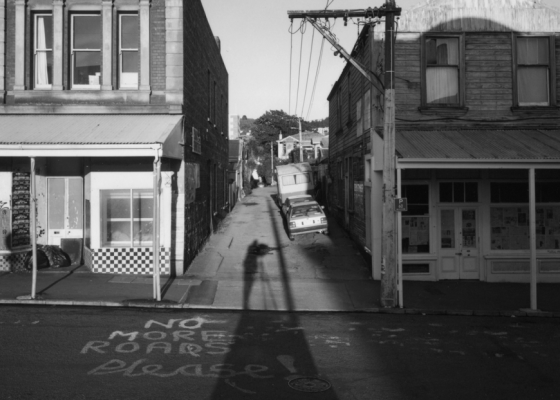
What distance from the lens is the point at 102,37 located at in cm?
1402

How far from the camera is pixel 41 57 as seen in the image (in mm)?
14328

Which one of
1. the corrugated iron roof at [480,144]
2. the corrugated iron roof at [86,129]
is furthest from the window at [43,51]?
the corrugated iron roof at [480,144]

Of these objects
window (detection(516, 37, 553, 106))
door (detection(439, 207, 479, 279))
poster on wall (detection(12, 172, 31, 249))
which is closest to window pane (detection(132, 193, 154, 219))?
poster on wall (detection(12, 172, 31, 249))

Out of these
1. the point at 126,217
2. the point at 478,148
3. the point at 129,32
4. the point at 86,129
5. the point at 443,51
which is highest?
the point at 129,32

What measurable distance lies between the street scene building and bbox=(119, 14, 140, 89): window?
262 inches

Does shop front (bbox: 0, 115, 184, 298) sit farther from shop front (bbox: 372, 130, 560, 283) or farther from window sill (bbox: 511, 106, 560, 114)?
window sill (bbox: 511, 106, 560, 114)

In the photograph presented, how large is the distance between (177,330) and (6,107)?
8.85 metres

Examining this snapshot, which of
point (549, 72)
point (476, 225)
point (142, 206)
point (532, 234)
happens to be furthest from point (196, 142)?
point (549, 72)

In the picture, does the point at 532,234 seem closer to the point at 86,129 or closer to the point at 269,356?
the point at 269,356

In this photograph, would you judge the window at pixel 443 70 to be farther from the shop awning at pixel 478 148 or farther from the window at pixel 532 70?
the window at pixel 532 70

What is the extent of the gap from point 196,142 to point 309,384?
1064cm

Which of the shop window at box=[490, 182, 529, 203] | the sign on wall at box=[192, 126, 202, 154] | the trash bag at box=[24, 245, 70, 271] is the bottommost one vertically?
the trash bag at box=[24, 245, 70, 271]

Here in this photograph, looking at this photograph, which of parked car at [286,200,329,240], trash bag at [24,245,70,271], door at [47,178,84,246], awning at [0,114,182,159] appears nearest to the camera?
awning at [0,114,182,159]

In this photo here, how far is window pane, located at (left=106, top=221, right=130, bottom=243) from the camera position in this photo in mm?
13992
